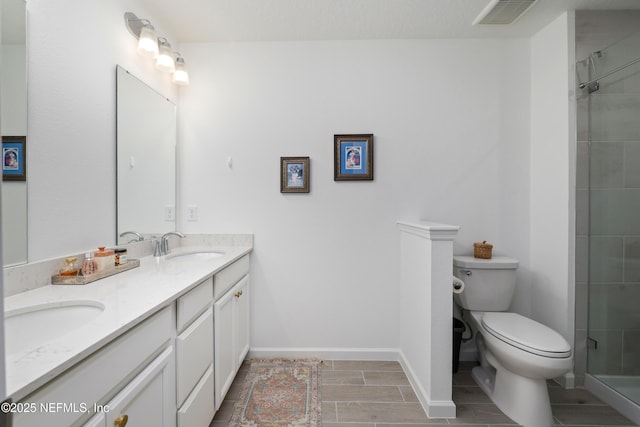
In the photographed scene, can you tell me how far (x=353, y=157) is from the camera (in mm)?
2268

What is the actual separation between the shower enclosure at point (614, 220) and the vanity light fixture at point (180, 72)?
107 inches

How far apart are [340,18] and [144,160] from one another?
5.30ft

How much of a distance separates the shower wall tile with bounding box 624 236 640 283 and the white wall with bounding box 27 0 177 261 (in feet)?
10.2

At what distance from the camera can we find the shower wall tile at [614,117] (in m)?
1.82

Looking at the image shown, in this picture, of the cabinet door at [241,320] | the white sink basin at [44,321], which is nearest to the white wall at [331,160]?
the cabinet door at [241,320]

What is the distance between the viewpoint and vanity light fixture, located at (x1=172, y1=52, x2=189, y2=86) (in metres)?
2.09

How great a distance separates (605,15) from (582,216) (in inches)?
52.9

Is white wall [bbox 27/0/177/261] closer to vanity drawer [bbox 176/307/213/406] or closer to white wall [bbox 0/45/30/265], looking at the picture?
white wall [bbox 0/45/30/265]

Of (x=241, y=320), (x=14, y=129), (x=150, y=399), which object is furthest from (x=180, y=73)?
(x=150, y=399)

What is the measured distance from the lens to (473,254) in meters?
2.26

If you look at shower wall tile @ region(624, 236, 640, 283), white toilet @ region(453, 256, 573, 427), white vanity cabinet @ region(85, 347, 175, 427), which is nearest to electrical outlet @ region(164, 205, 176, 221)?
white vanity cabinet @ region(85, 347, 175, 427)

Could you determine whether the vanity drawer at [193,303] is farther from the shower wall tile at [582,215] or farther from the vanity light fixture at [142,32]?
the shower wall tile at [582,215]

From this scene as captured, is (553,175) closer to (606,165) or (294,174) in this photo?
(606,165)

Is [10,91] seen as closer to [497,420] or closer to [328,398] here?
[328,398]
